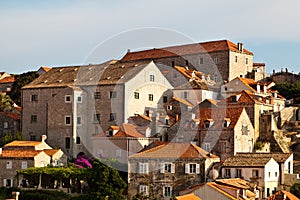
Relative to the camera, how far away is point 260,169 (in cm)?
5688

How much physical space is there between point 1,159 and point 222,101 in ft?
73.8

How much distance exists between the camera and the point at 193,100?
72.6 m

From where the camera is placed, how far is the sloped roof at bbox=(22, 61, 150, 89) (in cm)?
7050

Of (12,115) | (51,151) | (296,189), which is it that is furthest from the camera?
(12,115)

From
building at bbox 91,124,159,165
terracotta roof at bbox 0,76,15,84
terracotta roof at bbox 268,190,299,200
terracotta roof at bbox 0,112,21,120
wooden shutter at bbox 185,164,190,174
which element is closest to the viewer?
terracotta roof at bbox 268,190,299,200

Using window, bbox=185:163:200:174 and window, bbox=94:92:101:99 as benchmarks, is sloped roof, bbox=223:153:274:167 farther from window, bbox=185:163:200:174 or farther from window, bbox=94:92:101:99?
window, bbox=94:92:101:99

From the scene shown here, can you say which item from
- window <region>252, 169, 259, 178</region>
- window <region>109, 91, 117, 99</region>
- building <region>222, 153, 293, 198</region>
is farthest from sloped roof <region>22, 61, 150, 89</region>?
window <region>252, 169, 259, 178</region>

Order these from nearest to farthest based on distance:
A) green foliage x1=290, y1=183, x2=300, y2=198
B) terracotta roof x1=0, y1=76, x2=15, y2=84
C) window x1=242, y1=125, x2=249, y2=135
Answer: green foliage x1=290, y1=183, x2=300, y2=198
window x1=242, y1=125, x2=249, y2=135
terracotta roof x1=0, y1=76, x2=15, y2=84

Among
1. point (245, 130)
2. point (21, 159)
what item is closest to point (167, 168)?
point (245, 130)

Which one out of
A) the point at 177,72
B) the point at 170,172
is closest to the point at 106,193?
the point at 170,172

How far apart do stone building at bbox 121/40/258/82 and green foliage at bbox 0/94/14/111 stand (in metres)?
15.1

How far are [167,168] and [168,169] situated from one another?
0.12 meters

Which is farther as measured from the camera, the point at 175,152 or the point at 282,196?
the point at 175,152

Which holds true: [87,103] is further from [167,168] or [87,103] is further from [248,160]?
[248,160]
